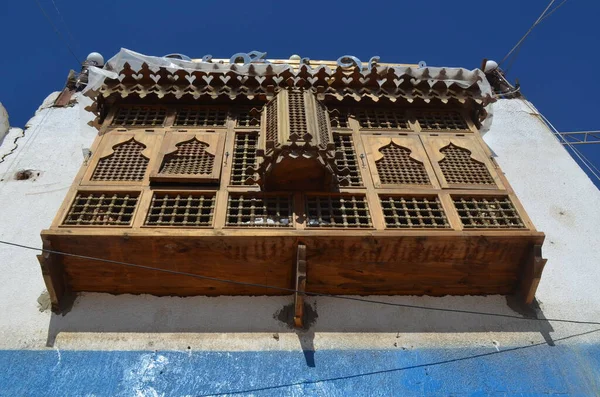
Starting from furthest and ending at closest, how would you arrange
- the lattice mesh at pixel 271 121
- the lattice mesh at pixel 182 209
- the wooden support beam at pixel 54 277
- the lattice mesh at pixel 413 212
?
the lattice mesh at pixel 271 121 < the lattice mesh at pixel 413 212 < the lattice mesh at pixel 182 209 < the wooden support beam at pixel 54 277

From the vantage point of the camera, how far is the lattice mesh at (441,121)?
780cm

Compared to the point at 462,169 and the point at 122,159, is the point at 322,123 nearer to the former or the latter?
the point at 462,169

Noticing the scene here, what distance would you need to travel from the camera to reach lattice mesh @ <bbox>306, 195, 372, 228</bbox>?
19.2 feet

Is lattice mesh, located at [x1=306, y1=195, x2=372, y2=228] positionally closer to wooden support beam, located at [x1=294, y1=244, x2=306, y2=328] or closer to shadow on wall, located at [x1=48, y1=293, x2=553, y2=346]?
wooden support beam, located at [x1=294, y1=244, x2=306, y2=328]

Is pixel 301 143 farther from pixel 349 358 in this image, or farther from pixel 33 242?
pixel 33 242

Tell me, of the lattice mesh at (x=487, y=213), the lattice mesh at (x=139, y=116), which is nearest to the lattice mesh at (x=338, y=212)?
the lattice mesh at (x=487, y=213)

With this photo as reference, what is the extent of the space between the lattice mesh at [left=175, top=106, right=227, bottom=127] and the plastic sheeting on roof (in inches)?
9.9

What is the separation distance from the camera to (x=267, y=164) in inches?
242

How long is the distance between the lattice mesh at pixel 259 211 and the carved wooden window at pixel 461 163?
7.00 ft

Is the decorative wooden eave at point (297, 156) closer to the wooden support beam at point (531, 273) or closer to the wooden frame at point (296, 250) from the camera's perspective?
the wooden frame at point (296, 250)

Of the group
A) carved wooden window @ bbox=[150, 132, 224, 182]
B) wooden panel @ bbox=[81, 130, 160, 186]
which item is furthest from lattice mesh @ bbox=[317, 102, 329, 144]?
wooden panel @ bbox=[81, 130, 160, 186]

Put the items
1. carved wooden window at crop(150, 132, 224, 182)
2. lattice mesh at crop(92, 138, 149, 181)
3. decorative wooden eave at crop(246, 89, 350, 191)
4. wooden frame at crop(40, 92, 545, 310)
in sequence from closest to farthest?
wooden frame at crop(40, 92, 545, 310) → decorative wooden eave at crop(246, 89, 350, 191) → carved wooden window at crop(150, 132, 224, 182) → lattice mesh at crop(92, 138, 149, 181)

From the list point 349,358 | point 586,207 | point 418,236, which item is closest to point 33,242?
point 349,358

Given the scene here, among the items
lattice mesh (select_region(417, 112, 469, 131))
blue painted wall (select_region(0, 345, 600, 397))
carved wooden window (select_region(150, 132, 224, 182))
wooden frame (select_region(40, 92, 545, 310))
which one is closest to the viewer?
blue painted wall (select_region(0, 345, 600, 397))
